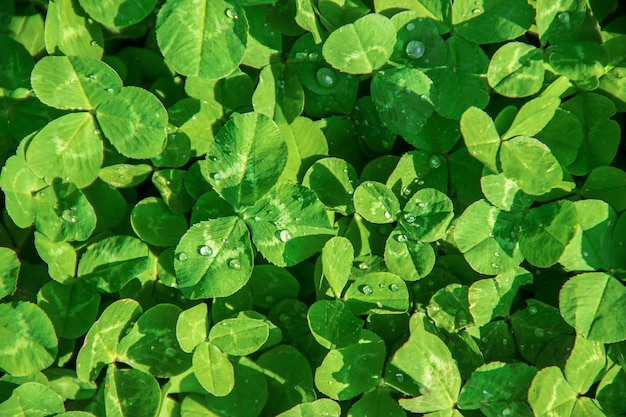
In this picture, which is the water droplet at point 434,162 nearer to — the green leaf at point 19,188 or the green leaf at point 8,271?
the green leaf at point 19,188

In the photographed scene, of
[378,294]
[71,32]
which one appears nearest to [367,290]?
[378,294]

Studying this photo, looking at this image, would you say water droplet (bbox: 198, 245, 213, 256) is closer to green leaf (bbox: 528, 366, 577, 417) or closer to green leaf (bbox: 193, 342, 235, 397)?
green leaf (bbox: 193, 342, 235, 397)

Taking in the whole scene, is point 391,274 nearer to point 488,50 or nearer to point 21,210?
point 488,50

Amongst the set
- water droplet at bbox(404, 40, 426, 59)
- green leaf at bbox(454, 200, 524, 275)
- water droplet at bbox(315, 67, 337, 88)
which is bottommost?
green leaf at bbox(454, 200, 524, 275)

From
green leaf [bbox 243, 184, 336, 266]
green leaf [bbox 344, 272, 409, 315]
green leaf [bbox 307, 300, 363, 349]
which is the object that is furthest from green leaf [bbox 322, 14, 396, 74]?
green leaf [bbox 307, 300, 363, 349]

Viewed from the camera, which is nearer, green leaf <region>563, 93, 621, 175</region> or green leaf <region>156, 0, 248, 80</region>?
green leaf <region>156, 0, 248, 80</region>

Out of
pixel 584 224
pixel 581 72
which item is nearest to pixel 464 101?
pixel 581 72

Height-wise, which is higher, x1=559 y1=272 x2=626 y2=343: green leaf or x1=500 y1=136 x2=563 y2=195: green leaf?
x1=500 y1=136 x2=563 y2=195: green leaf
